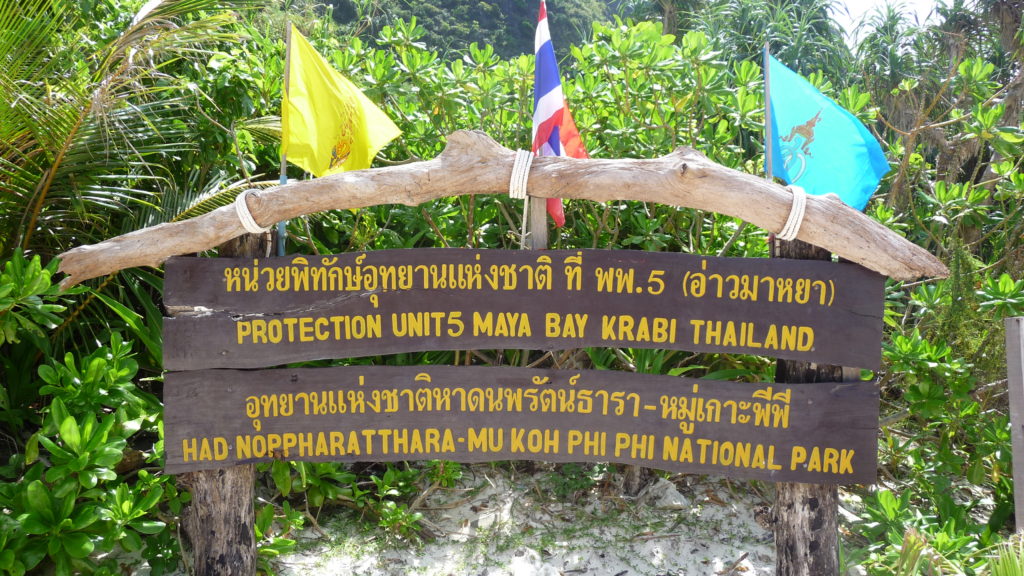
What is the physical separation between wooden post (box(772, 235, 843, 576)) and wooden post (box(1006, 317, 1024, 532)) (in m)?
0.79

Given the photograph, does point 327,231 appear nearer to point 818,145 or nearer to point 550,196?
point 550,196

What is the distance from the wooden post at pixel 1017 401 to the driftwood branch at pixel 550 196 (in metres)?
0.63

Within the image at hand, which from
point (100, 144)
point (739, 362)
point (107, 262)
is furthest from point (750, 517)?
point (100, 144)

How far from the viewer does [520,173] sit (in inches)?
114

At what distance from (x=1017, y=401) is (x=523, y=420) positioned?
6.97ft

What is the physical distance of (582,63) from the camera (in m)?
4.79

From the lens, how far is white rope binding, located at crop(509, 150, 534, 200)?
115 inches

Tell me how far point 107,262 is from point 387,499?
84.4 inches

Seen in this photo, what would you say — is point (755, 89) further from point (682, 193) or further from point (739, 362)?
point (682, 193)

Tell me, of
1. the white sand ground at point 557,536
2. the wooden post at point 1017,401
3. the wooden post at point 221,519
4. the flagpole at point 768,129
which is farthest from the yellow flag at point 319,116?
the wooden post at point 1017,401

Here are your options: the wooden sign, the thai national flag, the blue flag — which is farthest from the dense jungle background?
the thai national flag

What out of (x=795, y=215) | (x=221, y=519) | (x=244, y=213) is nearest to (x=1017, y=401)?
(x=795, y=215)

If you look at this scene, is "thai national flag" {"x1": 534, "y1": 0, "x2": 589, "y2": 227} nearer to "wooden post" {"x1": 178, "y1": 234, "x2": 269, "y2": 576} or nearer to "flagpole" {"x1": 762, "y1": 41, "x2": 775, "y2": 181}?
"flagpole" {"x1": 762, "y1": 41, "x2": 775, "y2": 181}

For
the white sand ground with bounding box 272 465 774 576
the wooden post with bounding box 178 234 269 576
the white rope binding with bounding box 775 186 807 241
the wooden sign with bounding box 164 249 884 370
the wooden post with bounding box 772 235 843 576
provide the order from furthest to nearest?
the white sand ground with bounding box 272 465 774 576 → the wooden post with bounding box 178 234 269 576 → the wooden post with bounding box 772 235 843 576 → the wooden sign with bounding box 164 249 884 370 → the white rope binding with bounding box 775 186 807 241
